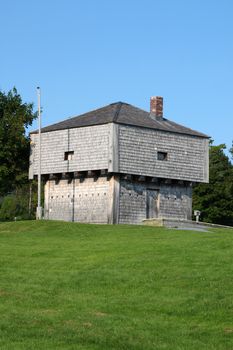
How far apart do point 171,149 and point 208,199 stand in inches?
1279

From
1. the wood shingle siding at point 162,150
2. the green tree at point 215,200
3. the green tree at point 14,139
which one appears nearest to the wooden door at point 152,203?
the wood shingle siding at point 162,150

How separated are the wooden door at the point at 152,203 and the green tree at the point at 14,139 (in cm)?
927

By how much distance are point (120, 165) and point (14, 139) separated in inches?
358

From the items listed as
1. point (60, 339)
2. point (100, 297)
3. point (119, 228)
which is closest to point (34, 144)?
point (119, 228)

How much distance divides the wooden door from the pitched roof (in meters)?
3.89

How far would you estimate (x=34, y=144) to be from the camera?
165 ft

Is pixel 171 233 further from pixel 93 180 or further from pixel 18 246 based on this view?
pixel 93 180

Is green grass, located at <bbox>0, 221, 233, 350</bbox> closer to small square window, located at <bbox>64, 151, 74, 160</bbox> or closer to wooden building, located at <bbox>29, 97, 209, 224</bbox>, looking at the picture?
wooden building, located at <bbox>29, 97, 209, 224</bbox>

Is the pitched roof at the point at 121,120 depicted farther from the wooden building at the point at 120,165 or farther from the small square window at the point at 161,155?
the small square window at the point at 161,155

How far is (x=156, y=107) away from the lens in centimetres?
5025

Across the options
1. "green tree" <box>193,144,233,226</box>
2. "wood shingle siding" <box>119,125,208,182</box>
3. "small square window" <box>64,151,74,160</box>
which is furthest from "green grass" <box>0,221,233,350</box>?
"green tree" <box>193,144,233,226</box>

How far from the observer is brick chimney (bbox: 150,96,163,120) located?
50.2 meters

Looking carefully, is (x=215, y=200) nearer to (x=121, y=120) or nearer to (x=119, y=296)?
(x=121, y=120)

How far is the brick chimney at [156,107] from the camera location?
165 ft
